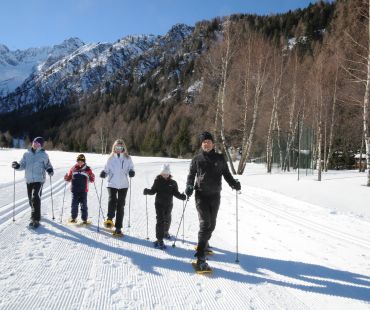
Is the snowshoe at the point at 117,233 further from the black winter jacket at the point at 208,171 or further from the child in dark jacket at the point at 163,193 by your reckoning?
the black winter jacket at the point at 208,171

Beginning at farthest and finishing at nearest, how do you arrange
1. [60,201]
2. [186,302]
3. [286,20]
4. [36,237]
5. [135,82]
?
[135,82], [286,20], [60,201], [36,237], [186,302]

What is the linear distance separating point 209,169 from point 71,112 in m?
164

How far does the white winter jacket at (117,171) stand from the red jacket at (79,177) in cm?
72

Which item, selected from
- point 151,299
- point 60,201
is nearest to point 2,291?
point 151,299

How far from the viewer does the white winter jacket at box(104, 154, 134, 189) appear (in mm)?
7020

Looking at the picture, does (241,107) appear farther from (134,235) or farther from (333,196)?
(134,235)

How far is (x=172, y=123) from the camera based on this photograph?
93.2 metres

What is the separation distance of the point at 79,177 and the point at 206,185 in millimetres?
3450

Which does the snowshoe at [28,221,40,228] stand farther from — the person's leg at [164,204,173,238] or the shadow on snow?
the person's leg at [164,204,173,238]

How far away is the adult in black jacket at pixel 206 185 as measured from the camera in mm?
5199

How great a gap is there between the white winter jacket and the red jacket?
721mm

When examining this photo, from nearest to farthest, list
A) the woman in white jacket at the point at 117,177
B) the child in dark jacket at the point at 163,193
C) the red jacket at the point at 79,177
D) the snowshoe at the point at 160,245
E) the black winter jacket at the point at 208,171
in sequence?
the black winter jacket at the point at 208,171, the snowshoe at the point at 160,245, the child in dark jacket at the point at 163,193, the woman in white jacket at the point at 117,177, the red jacket at the point at 79,177

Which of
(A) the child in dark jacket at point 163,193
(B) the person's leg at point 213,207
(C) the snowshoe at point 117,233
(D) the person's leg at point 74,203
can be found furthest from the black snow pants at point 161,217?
(D) the person's leg at point 74,203

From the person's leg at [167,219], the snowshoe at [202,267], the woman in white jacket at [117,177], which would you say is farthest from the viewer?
the woman in white jacket at [117,177]
